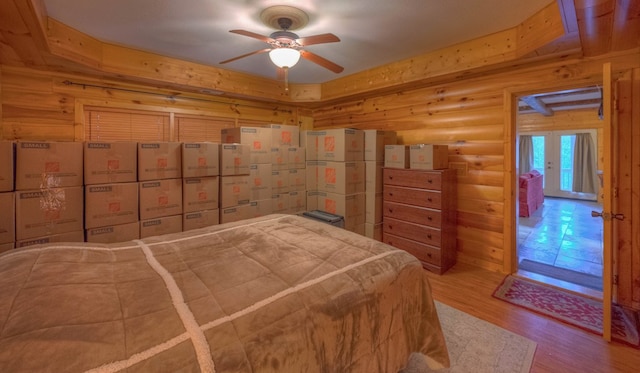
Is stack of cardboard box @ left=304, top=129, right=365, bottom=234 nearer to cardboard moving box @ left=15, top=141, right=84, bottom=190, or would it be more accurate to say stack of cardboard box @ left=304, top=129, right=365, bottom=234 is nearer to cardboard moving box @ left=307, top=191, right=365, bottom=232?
cardboard moving box @ left=307, top=191, right=365, bottom=232

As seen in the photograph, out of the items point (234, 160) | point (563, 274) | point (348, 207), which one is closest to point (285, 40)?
point (234, 160)

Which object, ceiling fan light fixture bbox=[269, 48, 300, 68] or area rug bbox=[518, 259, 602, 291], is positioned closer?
ceiling fan light fixture bbox=[269, 48, 300, 68]

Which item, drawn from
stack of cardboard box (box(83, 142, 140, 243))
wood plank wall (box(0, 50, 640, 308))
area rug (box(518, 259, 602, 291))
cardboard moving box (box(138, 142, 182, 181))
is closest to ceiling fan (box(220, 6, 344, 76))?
cardboard moving box (box(138, 142, 182, 181))

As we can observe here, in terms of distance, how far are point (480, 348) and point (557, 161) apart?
8.66 metres

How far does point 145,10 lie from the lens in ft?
7.44

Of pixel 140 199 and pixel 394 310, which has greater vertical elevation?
pixel 140 199

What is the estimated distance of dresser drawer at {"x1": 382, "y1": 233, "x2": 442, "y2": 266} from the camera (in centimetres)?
317

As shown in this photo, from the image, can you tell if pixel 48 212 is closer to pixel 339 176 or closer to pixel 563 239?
pixel 339 176

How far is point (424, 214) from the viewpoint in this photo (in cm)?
324

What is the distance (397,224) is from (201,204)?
2.27 metres

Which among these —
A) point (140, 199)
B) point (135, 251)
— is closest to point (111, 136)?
point (140, 199)

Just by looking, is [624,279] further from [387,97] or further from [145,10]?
[145,10]

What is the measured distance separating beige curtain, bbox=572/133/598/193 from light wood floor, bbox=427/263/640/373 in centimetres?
702

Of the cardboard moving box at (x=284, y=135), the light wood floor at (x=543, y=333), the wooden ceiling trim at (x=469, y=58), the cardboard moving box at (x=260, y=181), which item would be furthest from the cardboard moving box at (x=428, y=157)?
the cardboard moving box at (x=260, y=181)
